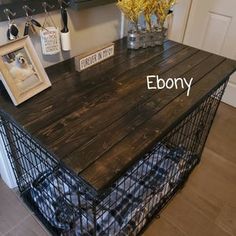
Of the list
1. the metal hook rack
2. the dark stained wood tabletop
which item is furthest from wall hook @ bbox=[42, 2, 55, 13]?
the dark stained wood tabletop

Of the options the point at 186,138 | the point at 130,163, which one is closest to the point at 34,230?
the point at 130,163

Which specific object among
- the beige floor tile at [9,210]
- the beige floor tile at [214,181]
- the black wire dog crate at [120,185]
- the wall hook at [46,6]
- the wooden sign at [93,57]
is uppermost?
the wall hook at [46,6]

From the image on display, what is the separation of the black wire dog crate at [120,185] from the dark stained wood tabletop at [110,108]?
128 millimetres

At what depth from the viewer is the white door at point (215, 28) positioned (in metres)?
1.94

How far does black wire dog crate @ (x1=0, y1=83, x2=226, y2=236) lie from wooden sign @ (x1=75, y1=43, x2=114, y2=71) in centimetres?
40

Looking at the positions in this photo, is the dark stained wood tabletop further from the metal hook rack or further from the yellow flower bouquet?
the metal hook rack

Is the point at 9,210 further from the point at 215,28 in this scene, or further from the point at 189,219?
the point at 215,28

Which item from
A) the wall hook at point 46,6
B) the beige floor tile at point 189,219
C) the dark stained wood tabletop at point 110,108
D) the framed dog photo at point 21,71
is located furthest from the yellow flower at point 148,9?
the beige floor tile at point 189,219

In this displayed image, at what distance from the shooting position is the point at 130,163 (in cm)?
78

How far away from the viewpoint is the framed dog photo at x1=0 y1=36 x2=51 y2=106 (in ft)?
3.09

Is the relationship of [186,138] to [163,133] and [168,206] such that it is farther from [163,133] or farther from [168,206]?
[163,133]

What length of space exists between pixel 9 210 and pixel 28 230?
0.57 ft

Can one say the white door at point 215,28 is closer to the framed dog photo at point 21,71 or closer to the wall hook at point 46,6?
the wall hook at point 46,6

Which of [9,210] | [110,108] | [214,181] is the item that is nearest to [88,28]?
[110,108]
